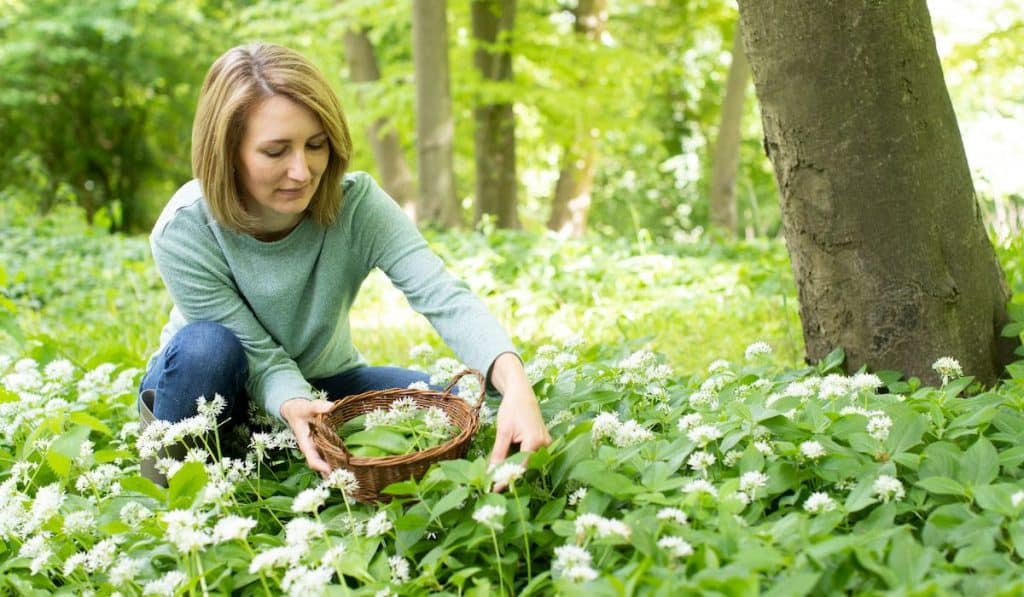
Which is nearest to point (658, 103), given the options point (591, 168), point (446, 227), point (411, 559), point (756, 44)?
point (591, 168)

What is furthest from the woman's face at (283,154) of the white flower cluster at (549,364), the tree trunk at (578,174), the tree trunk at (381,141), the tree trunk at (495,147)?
the tree trunk at (381,141)

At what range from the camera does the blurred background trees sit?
28.2 feet

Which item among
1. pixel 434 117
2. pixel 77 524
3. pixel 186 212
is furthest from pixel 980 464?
pixel 434 117

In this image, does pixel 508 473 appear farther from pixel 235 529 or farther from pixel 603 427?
pixel 235 529

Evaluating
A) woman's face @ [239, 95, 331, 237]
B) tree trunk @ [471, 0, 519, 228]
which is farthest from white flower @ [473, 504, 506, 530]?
tree trunk @ [471, 0, 519, 228]

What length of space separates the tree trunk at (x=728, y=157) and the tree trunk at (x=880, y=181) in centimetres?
746

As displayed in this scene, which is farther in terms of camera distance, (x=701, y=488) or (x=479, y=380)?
(x=479, y=380)

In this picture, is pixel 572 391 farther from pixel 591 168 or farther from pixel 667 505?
pixel 591 168

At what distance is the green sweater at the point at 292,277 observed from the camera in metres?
2.40

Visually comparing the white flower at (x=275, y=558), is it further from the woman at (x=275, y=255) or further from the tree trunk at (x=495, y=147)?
the tree trunk at (x=495, y=147)

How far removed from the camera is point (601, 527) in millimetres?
1548

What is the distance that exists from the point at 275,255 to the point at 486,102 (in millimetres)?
6247

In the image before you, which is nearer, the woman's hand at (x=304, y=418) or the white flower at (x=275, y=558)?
the white flower at (x=275, y=558)

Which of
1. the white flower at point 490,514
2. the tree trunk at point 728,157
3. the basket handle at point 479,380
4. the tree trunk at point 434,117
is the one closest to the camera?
the white flower at point 490,514
